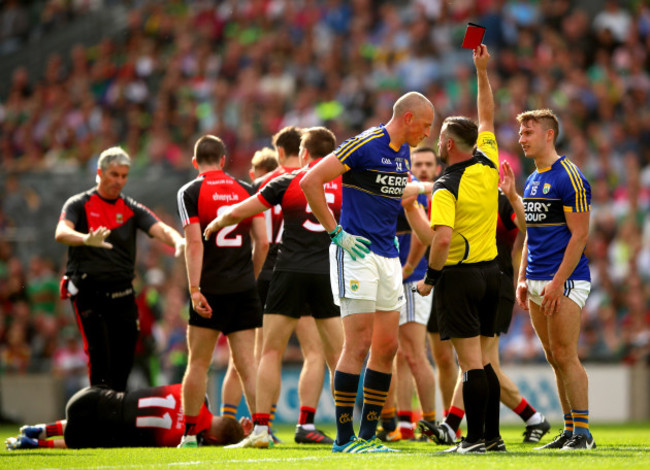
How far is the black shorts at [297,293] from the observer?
8.57m

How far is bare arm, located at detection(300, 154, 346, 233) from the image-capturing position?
7113 millimetres

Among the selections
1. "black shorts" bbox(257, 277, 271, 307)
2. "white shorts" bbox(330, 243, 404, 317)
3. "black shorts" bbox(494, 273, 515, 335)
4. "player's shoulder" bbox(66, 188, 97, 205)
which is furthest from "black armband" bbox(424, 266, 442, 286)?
"player's shoulder" bbox(66, 188, 97, 205)

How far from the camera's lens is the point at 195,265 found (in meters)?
8.59

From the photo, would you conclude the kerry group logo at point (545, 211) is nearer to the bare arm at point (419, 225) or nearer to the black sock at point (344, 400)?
the bare arm at point (419, 225)

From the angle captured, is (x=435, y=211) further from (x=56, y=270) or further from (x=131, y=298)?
(x=56, y=270)

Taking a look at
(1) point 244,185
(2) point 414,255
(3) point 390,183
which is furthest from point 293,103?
(3) point 390,183

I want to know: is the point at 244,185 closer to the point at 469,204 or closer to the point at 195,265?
the point at 195,265

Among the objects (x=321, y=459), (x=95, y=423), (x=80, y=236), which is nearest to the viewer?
(x=321, y=459)

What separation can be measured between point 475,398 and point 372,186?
64.7 inches

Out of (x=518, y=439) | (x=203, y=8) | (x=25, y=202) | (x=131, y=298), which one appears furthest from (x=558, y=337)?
(x=203, y=8)

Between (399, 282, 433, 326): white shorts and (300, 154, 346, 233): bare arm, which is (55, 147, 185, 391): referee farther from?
(300, 154, 346, 233): bare arm

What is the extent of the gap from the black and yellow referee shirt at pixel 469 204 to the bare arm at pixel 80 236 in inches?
125

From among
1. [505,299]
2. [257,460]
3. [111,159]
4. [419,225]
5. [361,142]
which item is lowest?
[257,460]

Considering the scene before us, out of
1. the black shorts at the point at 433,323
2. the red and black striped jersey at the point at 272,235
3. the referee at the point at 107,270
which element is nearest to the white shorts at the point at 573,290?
the black shorts at the point at 433,323
